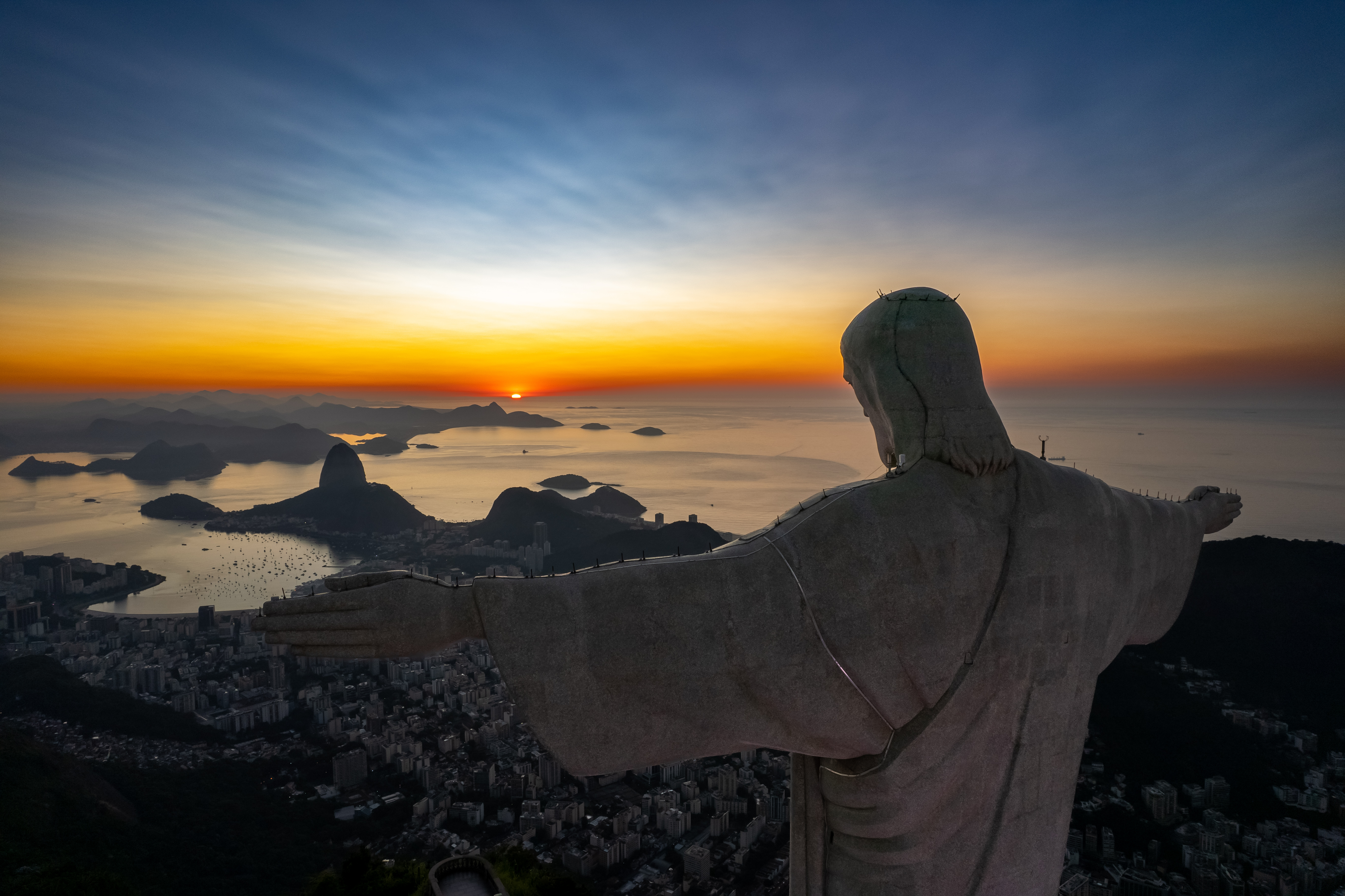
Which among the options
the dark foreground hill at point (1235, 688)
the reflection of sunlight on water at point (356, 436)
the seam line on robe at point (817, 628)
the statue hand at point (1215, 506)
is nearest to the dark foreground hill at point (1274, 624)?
the dark foreground hill at point (1235, 688)

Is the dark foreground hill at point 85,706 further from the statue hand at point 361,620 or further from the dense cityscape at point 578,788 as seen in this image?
the statue hand at point 361,620

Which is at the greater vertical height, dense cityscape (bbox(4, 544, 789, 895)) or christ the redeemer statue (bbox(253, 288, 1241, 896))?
christ the redeemer statue (bbox(253, 288, 1241, 896))

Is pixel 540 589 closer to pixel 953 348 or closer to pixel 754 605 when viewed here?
pixel 754 605

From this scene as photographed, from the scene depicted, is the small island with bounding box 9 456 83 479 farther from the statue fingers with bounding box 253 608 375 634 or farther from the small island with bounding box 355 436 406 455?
the statue fingers with bounding box 253 608 375 634

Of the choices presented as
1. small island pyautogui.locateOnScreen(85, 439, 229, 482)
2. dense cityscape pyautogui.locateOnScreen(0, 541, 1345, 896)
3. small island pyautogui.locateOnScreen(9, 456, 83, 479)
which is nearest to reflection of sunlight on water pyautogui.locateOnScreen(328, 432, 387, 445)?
small island pyautogui.locateOnScreen(85, 439, 229, 482)

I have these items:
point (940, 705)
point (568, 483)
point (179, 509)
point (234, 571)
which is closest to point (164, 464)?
point (179, 509)

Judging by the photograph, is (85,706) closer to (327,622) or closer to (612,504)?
(327,622)
